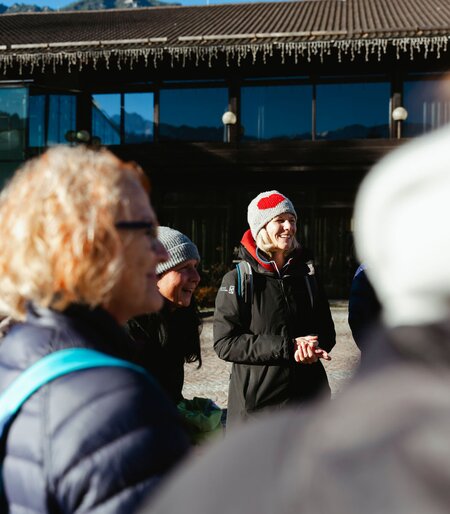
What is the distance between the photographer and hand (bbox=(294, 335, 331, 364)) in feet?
9.97

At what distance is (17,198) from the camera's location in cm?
129

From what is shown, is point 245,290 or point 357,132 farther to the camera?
point 357,132

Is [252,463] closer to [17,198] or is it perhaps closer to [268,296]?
[17,198]

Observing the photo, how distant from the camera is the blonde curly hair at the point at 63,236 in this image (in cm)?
121

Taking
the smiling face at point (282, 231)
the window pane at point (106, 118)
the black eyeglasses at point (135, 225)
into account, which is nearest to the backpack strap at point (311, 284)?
the smiling face at point (282, 231)

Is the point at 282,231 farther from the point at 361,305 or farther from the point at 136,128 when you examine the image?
the point at 136,128

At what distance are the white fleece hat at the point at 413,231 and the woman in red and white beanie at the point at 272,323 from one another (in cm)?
246

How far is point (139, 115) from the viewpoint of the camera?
53.3 feet

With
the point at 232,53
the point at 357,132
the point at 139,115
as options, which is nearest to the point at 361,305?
the point at 232,53

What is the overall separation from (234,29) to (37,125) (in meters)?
6.14

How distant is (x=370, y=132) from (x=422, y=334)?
15.9 meters

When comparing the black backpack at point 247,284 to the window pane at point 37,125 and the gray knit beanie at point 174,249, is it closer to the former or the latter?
the gray knit beanie at point 174,249

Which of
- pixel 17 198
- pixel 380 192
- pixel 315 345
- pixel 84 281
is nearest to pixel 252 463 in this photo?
pixel 380 192

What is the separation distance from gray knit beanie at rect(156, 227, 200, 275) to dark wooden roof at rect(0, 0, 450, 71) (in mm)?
12178
